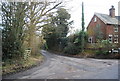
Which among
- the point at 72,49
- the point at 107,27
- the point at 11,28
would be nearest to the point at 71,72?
the point at 11,28

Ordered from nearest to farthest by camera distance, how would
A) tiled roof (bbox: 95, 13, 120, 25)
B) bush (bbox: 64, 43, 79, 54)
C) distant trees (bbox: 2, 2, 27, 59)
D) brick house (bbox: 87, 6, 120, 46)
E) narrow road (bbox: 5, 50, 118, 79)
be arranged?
narrow road (bbox: 5, 50, 118, 79) → distant trees (bbox: 2, 2, 27, 59) → bush (bbox: 64, 43, 79, 54) → brick house (bbox: 87, 6, 120, 46) → tiled roof (bbox: 95, 13, 120, 25)

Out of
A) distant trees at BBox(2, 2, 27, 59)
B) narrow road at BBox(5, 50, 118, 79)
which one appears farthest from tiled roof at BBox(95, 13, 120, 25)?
distant trees at BBox(2, 2, 27, 59)

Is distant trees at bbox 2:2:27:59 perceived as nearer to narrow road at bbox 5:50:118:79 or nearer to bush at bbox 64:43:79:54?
narrow road at bbox 5:50:118:79

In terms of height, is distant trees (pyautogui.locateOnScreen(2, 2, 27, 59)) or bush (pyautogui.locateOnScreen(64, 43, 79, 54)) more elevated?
distant trees (pyautogui.locateOnScreen(2, 2, 27, 59))

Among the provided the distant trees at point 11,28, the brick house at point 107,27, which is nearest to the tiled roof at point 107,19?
the brick house at point 107,27

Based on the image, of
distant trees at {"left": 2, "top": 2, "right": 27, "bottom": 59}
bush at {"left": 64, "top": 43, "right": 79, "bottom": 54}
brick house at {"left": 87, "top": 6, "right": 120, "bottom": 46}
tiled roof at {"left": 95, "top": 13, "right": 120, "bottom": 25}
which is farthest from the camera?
tiled roof at {"left": 95, "top": 13, "right": 120, "bottom": 25}

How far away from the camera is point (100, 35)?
60.7 ft

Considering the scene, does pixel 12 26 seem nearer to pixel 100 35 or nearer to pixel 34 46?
pixel 34 46

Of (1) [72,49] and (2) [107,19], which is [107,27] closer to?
(2) [107,19]

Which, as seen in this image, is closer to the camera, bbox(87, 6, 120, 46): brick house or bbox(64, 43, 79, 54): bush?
bbox(64, 43, 79, 54): bush

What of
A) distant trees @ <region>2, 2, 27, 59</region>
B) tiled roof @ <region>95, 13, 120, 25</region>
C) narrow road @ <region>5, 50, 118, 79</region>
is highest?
tiled roof @ <region>95, 13, 120, 25</region>

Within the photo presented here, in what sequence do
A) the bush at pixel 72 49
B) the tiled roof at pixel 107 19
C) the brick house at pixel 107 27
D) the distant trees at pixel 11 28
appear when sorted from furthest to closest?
the tiled roof at pixel 107 19 → the brick house at pixel 107 27 → the bush at pixel 72 49 → the distant trees at pixel 11 28

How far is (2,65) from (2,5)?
3396mm

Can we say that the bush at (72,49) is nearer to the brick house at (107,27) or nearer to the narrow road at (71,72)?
the brick house at (107,27)
